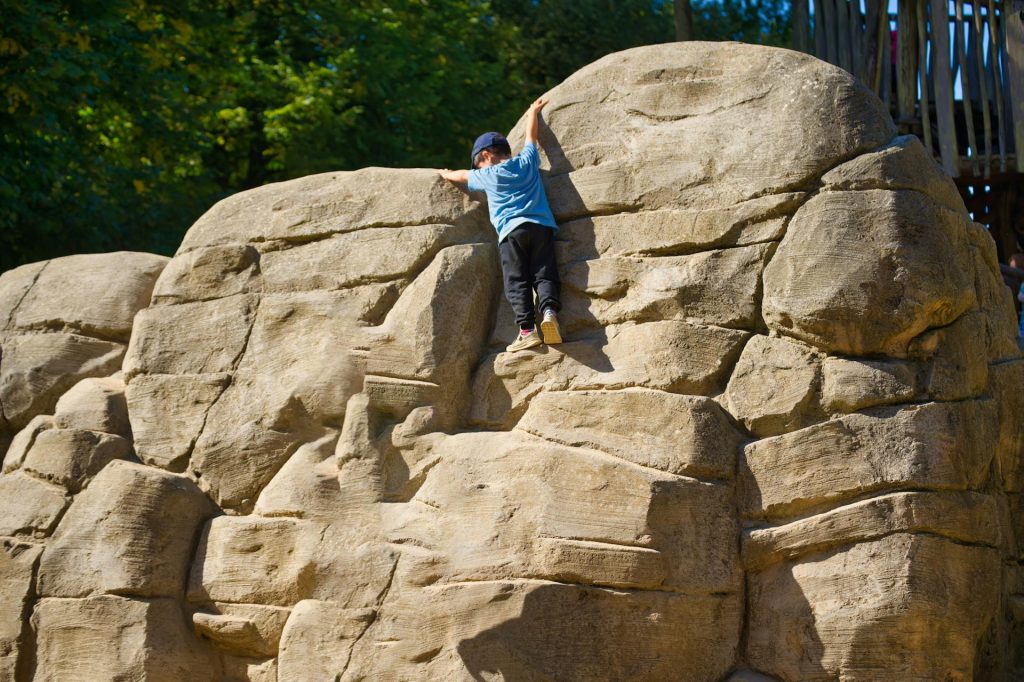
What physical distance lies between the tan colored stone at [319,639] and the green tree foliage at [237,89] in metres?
6.40

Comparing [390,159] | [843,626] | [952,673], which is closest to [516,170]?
[843,626]

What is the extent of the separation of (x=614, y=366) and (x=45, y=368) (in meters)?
4.23

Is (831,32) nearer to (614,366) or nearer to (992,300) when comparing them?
(992,300)

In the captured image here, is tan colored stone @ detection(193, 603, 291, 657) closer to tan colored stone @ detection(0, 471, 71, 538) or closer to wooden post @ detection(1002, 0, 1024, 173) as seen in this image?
tan colored stone @ detection(0, 471, 71, 538)

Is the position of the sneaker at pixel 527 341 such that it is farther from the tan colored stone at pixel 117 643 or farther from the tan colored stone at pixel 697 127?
the tan colored stone at pixel 117 643

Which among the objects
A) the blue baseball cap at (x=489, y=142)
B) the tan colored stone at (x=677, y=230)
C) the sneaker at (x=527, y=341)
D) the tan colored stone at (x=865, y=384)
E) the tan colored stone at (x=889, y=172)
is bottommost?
the tan colored stone at (x=865, y=384)

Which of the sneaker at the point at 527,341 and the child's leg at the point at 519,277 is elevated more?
the child's leg at the point at 519,277

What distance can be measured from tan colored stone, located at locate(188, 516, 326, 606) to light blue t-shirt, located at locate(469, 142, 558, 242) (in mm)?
2253

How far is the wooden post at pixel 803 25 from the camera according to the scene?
1523 cm

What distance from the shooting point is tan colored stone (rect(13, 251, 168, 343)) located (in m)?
9.55

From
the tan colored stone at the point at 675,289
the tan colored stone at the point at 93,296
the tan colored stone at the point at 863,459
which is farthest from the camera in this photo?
the tan colored stone at the point at 93,296

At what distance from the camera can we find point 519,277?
820 centimetres

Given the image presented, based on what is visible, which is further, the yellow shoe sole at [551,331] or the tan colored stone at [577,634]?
the yellow shoe sole at [551,331]

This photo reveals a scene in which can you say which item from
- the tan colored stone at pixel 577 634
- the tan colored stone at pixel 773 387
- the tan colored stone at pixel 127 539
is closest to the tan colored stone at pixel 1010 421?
the tan colored stone at pixel 773 387
